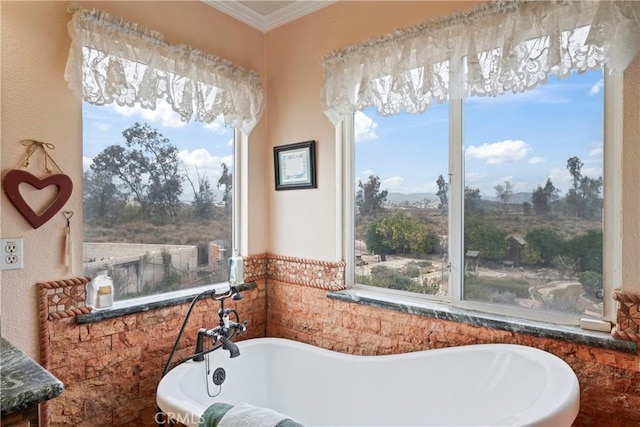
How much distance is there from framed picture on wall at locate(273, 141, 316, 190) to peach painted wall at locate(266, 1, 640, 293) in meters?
0.05

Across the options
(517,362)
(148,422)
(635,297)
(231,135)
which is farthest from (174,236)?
(635,297)

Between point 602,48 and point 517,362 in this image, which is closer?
point 602,48

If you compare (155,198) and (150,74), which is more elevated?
(150,74)

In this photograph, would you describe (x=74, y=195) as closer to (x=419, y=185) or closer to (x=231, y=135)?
(x=231, y=135)

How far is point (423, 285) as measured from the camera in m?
2.14

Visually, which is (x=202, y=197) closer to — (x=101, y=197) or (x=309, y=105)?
(x=101, y=197)

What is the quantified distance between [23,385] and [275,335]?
1818 millimetres

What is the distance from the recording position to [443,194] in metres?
2.06

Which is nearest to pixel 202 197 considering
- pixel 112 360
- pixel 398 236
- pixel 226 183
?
pixel 226 183

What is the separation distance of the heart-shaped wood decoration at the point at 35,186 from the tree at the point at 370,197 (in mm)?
1558

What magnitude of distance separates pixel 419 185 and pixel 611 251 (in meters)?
0.93

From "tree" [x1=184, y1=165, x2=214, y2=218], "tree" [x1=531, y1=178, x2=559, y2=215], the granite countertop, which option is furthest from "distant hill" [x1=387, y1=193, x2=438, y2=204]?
the granite countertop

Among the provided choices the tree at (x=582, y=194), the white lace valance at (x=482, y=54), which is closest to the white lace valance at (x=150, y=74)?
the white lace valance at (x=482, y=54)

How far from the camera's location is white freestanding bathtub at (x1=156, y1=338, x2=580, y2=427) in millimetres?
1453
